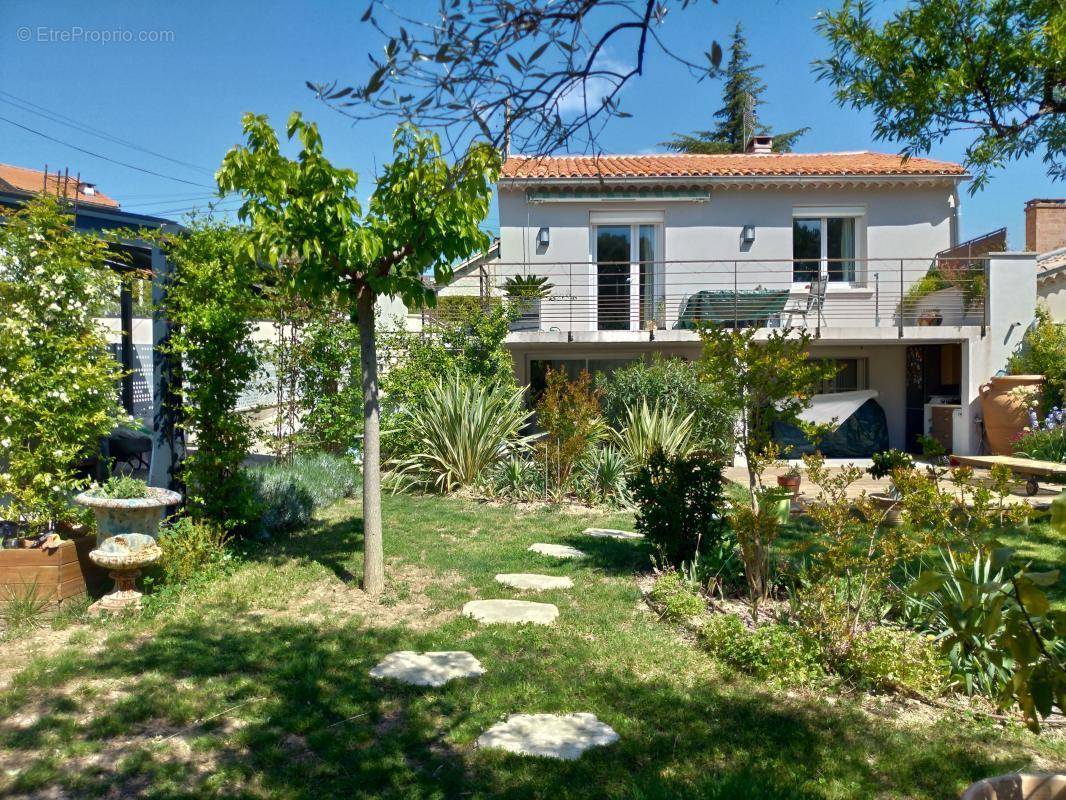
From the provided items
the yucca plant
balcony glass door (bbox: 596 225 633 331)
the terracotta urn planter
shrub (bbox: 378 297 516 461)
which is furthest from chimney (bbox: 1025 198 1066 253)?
the yucca plant

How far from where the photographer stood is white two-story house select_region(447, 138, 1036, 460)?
15.2 metres

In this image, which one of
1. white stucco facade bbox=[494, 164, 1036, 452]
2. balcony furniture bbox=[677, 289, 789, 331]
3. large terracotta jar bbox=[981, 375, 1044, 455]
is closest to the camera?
large terracotta jar bbox=[981, 375, 1044, 455]

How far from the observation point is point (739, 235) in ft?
51.9

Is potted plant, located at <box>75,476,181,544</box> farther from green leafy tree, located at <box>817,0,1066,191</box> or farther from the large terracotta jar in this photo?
the large terracotta jar

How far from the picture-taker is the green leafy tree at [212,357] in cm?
641

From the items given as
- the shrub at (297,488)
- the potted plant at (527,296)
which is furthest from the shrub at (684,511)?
the potted plant at (527,296)

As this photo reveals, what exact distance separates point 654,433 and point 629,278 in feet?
19.0

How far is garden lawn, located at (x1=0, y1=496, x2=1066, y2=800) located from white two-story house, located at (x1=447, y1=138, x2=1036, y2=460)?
1027 centimetres

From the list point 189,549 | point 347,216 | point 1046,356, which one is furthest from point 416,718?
point 1046,356

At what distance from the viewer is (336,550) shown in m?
7.07

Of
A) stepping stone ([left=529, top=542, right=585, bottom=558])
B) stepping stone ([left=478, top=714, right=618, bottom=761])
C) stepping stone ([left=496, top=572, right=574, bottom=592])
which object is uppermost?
stepping stone ([left=529, top=542, right=585, bottom=558])

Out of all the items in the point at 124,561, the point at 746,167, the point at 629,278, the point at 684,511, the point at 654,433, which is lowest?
the point at 124,561

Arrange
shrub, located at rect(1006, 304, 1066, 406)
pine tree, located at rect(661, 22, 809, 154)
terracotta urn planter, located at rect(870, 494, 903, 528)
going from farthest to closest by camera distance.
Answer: pine tree, located at rect(661, 22, 809, 154)
shrub, located at rect(1006, 304, 1066, 406)
terracotta urn planter, located at rect(870, 494, 903, 528)

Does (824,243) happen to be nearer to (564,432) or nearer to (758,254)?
(758,254)
